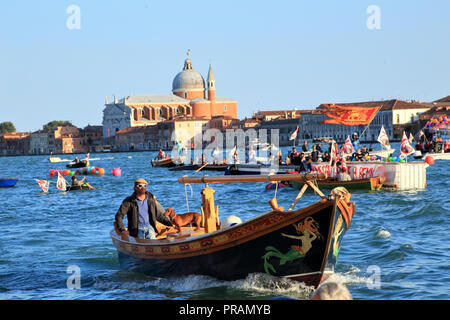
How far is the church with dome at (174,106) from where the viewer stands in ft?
472

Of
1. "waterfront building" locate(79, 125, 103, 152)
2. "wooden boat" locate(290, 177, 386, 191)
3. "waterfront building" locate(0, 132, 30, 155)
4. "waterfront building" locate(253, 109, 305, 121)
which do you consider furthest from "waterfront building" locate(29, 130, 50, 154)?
"wooden boat" locate(290, 177, 386, 191)

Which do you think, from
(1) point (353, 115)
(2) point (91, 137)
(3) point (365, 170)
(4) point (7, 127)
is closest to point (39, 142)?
(2) point (91, 137)

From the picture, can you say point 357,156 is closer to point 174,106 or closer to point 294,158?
point 294,158

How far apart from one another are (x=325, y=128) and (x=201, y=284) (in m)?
132

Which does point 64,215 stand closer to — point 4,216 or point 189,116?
point 4,216

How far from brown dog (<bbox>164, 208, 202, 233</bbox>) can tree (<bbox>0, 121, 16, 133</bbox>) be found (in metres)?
192

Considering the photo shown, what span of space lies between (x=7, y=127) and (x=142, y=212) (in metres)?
193

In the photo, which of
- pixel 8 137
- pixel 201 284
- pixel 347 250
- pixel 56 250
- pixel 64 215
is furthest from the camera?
pixel 8 137

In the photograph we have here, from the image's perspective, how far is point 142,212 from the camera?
8.84 m

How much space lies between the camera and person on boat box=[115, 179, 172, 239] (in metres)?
8.65

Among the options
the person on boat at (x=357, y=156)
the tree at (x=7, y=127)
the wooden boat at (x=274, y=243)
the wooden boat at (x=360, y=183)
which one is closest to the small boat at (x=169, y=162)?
the person on boat at (x=357, y=156)

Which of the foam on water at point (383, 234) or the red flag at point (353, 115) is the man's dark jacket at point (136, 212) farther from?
the red flag at point (353, 115)

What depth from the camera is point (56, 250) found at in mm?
12914
